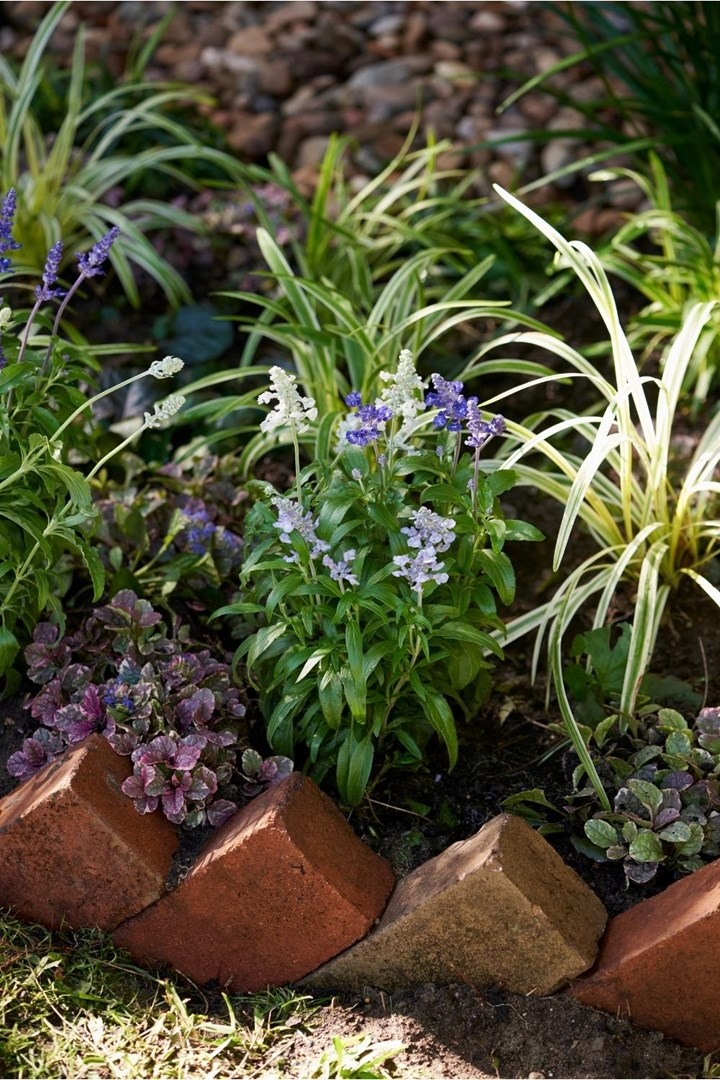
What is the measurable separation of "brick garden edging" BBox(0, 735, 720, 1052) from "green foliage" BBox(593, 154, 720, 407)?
4.98 ft

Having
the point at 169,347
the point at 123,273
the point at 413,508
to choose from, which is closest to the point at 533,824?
the point at 413,508

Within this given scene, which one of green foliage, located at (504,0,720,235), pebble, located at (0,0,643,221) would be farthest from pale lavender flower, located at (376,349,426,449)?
pebble, located at (0,0,643,221)

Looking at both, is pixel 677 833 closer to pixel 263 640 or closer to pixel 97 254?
pixel 263 640

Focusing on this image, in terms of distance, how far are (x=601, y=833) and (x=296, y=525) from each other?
730mm

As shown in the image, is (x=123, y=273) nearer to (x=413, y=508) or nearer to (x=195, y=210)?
(x=195, y=210)

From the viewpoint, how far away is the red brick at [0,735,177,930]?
1925 millimetres

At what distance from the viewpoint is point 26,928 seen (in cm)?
199

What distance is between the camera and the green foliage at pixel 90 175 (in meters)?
3.22

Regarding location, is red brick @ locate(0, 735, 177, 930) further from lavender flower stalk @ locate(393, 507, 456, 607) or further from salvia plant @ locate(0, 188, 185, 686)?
lavender flower stalk @ locate(393, 507, 456, 607)

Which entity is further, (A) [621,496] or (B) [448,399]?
(A) [621,496]

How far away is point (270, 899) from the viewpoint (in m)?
1.91

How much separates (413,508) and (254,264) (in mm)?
1594

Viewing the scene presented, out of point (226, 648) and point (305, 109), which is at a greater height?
point (305, 109)

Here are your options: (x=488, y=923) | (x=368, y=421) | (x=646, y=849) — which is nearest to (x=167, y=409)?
(x=368, y=421)
